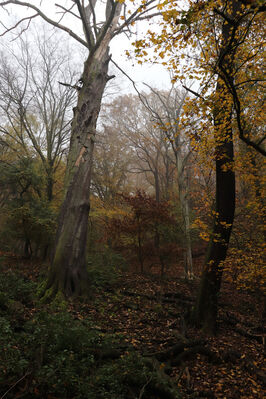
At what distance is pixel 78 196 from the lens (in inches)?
252

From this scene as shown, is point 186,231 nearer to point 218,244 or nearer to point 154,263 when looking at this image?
point 154,263

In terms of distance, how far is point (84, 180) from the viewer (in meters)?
6.59

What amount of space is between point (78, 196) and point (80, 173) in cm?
64

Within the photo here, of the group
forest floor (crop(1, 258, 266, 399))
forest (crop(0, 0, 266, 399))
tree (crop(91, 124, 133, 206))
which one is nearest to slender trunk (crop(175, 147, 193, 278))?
forest (crop(0, 0, 266, 399))

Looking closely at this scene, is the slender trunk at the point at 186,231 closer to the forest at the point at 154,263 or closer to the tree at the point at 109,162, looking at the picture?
the forest at the point at 154,263

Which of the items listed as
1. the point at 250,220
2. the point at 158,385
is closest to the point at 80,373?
the point at 158,385

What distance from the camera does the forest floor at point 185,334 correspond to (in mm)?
3584

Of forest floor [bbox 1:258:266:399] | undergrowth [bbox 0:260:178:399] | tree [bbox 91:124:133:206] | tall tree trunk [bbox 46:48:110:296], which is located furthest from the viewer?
tree [bbox 91:124:133:206]

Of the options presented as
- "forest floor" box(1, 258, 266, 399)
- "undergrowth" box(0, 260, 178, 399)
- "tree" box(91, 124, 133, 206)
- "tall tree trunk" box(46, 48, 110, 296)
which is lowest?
"forest floor" box(1, 258, 266, 399)

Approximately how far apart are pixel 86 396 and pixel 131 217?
303 inches

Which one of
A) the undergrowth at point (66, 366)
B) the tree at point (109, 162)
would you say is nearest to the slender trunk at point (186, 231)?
the undergrowth at point (66, 366)

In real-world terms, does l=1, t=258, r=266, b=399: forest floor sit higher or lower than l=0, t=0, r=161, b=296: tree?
lower

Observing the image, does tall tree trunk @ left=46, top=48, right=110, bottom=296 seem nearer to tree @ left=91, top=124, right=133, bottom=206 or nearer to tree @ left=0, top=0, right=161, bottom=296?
tree @ left=0, top=0, right=161, bottom=296

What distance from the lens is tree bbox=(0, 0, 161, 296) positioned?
5.87 m
